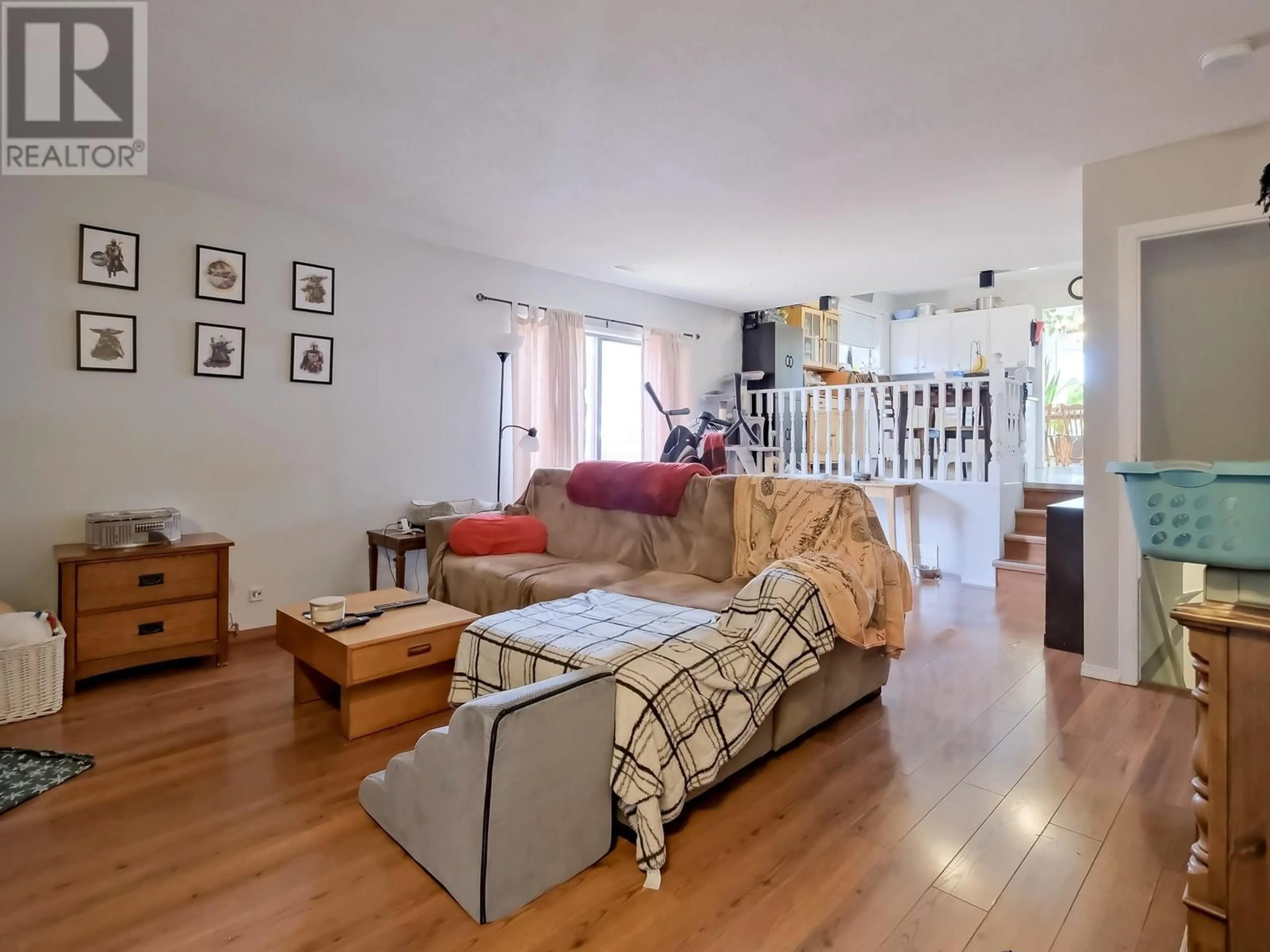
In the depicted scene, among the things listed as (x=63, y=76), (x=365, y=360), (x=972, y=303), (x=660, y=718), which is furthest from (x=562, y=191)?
(x=972, y=303)

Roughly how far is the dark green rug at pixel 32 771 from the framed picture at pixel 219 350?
6.26ft

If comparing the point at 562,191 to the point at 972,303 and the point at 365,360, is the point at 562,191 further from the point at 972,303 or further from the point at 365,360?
the point at 972,303

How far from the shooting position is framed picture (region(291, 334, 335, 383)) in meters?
3.78

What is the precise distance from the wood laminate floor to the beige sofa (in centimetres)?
15

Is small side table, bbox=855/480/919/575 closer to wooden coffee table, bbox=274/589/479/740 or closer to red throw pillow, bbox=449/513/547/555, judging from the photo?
red throw pillow, bbox=449/513/547/555

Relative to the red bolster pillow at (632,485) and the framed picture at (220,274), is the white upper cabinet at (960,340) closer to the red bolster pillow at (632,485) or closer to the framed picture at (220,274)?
the red bolster pillow at (632,485)

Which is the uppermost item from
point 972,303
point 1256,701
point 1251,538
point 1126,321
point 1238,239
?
point 972,303

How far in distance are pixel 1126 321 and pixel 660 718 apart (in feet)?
8.95

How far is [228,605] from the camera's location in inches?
137

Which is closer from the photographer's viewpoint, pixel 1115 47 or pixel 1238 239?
pixel 1115 47

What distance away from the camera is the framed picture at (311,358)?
3.78 meters

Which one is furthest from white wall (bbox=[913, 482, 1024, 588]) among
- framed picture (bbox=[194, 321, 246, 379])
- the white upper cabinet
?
framed picture (bbox=[194, 321, 246, 379])

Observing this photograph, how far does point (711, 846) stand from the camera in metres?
1.79

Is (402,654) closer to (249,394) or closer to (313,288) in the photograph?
(249,394)
